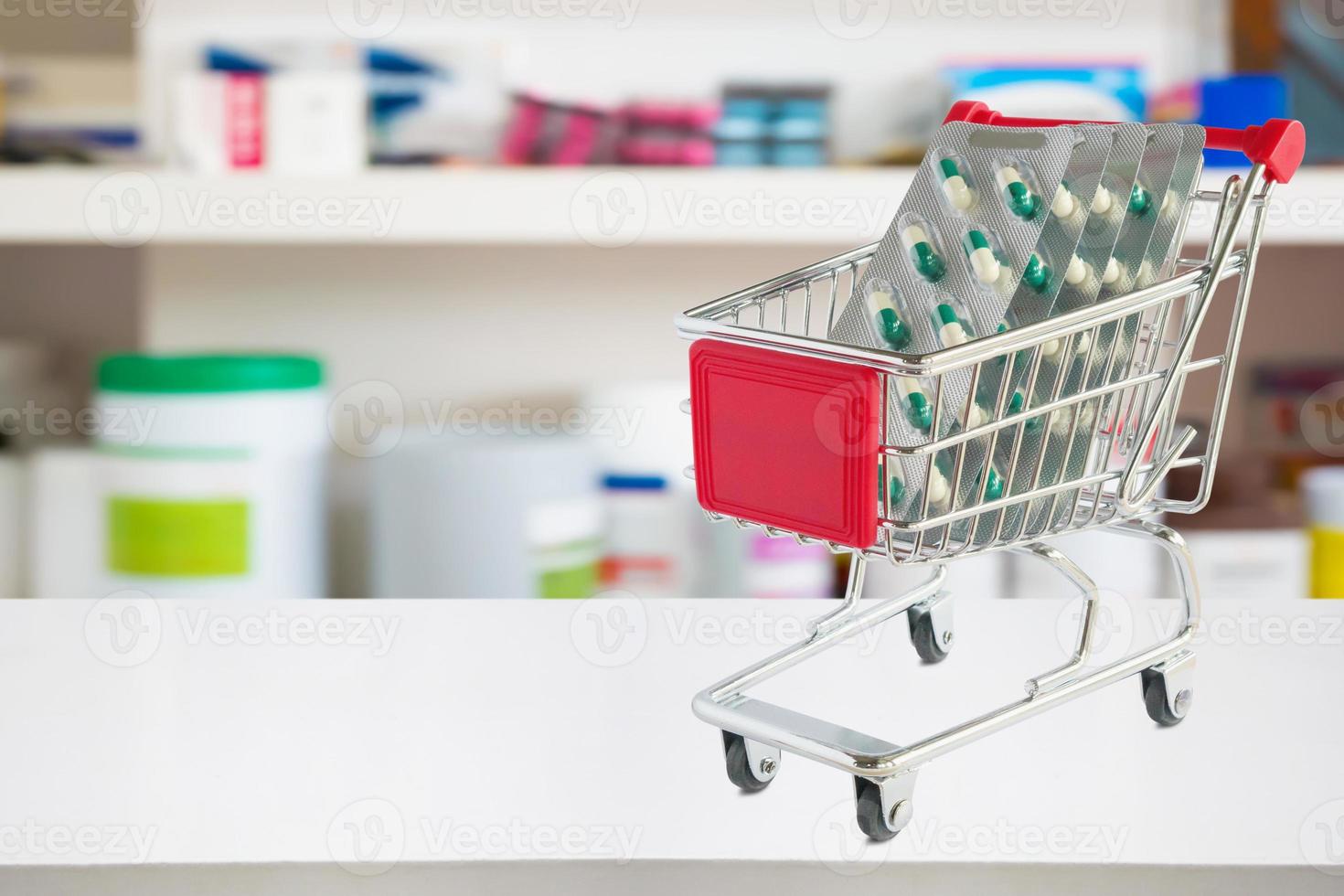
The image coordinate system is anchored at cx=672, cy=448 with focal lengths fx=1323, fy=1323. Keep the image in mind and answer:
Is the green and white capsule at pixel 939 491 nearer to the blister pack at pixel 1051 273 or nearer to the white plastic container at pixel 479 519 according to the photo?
the blister pack at pixel 1051 273

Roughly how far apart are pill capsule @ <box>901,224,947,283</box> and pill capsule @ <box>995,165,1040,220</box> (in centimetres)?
4

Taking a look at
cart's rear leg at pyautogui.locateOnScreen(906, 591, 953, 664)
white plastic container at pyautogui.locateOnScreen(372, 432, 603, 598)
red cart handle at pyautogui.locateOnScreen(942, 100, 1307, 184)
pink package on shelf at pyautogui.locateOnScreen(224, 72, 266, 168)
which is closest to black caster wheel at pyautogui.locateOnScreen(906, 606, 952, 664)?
cart's rear leg at pyautogui.locateOnScreen(906, 591, 953, 664)

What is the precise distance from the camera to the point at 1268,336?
155 centimetres

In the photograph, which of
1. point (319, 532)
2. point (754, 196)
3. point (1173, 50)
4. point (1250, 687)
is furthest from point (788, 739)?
point (1173, 50)

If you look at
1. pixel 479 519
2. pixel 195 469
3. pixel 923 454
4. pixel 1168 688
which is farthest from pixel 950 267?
pixel 195 469

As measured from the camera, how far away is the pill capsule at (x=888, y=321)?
0.65m

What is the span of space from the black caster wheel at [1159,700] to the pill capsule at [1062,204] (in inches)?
9.8

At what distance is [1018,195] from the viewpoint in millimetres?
642

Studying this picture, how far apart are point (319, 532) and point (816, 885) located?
2.80 feet

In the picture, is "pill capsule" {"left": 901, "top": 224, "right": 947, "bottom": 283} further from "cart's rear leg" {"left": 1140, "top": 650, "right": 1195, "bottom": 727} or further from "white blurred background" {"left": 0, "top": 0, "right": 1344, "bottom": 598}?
"white blurred background" {"left": 0, "top": 0, "right": 1344, "bottom": 598}

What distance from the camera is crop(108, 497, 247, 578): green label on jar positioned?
1183mm

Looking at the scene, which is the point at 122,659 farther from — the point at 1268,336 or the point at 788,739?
the point at 1268,336

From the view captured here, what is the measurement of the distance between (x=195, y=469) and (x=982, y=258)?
808mm

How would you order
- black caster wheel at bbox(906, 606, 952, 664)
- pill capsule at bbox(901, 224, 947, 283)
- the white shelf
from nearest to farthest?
pill capsule at bbox(901, 224, 947, 283) → black caster wheel at bbox(906, 606, 952, 664) → the white shelf
